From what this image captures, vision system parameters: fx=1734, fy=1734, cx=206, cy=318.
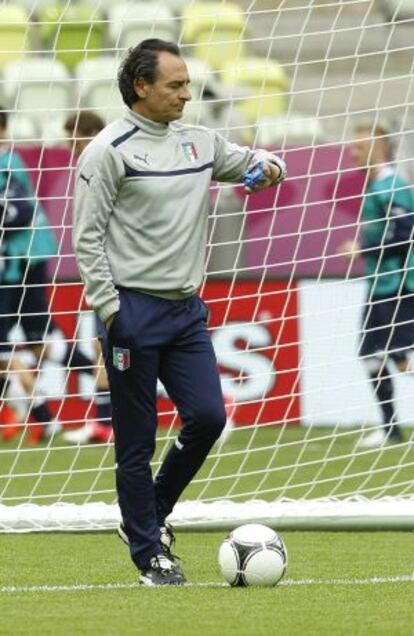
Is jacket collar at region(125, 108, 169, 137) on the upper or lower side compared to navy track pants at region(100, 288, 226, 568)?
upper

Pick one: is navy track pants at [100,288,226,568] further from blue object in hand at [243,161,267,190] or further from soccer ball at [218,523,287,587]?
blue object in hand at [243,161,267,190]

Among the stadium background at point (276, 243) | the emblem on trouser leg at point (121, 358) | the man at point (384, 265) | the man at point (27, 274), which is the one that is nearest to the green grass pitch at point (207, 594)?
the emblem on trouser leg at point (121, 358)

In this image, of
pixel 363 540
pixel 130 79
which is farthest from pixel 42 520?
pixel 130 79

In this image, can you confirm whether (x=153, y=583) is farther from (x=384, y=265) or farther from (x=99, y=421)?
(x=384, y=265)

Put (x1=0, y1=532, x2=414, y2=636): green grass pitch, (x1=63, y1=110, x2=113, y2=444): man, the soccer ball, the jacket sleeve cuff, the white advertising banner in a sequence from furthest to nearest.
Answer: the white advertising banner
(x1=63, y1=110, x2=113, y2=444): man
the soccer ball
the jacket sleeve cuff
(x1=0, y1=532, x2=414, y2=636): green grass pitch

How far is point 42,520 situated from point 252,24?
964cm

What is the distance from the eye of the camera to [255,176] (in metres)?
6.32

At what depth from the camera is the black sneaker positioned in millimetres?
6215

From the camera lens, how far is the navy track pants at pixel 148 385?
6.16 m

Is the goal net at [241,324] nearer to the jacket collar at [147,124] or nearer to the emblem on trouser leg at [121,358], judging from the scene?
the emblem on trouser leg at [121,358]

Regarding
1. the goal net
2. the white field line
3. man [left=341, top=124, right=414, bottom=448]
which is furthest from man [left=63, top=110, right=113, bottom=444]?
the white field line

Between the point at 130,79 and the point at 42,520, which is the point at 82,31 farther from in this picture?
the point at 130,79

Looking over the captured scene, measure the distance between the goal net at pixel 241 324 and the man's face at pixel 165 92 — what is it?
2.46 m

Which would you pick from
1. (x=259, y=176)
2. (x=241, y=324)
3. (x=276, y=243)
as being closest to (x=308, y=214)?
(x=276, y=243)
